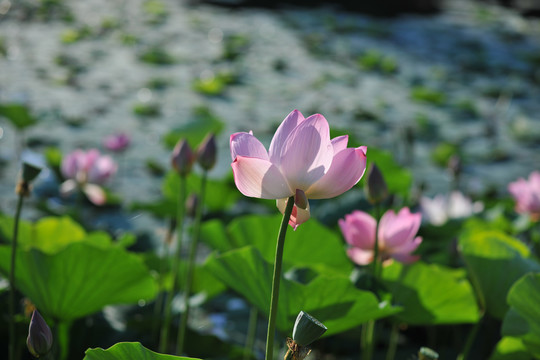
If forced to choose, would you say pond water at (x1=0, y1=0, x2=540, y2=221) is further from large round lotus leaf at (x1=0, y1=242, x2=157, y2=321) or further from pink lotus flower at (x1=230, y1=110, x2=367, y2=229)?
pink lotus flower at (x1=230, y1=110, x2=367, y2=229)

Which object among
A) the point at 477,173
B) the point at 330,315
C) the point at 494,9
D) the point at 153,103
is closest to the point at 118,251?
the point at 330,315

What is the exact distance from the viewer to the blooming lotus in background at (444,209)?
4.06ft

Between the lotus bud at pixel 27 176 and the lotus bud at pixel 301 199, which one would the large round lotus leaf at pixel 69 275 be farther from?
the lotus bud at pixel 301 199

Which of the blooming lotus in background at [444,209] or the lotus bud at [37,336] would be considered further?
the blooming lotus in background at [444,209]

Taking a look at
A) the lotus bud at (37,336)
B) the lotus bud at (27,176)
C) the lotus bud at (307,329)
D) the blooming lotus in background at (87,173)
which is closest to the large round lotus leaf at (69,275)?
the lotus bud at (27,176)

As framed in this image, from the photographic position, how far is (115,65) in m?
3.17

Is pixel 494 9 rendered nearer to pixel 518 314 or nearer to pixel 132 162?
pixel 132 162

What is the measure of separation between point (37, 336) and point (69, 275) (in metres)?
0.25

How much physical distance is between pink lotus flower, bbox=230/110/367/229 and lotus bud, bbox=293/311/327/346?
Result: 9 centimetres

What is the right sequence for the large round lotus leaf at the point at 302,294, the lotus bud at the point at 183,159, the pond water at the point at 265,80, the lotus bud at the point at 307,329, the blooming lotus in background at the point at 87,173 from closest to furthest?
1. the lotus bud at the point at 307,329
2. the large round lotus leaf at the point at 302,294
3. the lotus bud at the point at 183,159
4. the blooming lotus in background at the point at 87,173
5. the pond water at the point at 265,80

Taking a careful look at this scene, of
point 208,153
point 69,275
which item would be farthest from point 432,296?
point 69,275

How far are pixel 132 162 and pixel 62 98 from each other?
790 mm

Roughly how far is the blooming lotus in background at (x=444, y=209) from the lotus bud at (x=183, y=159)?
61 centimetres

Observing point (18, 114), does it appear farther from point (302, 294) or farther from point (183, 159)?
point (302, 294)
